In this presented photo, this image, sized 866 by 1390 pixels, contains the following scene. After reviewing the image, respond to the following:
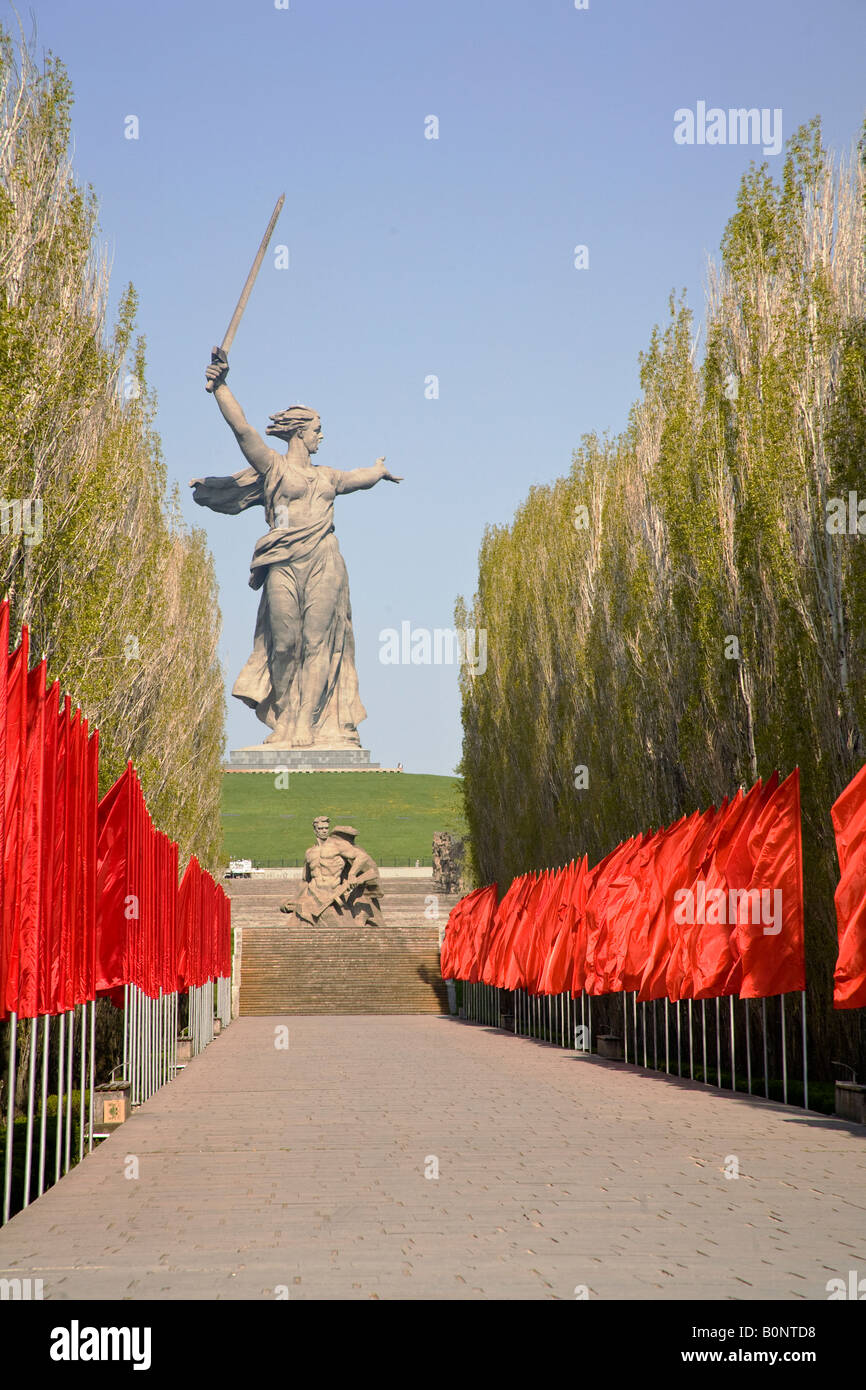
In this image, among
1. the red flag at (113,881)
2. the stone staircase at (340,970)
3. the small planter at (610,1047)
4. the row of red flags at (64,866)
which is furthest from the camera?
the stone staircase at (340,970)

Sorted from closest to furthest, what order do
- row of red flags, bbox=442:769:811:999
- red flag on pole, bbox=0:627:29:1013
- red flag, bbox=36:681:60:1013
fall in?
red flag on pole, bbox=0:627:29:1013 < red flag, bbox=36:681:60:1013 < row of red flags, bbox=442:769:811:999

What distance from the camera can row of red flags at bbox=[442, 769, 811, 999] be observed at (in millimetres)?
14281

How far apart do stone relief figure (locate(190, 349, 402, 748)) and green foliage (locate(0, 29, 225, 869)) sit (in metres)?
44.8

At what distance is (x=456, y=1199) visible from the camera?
28.3 ft

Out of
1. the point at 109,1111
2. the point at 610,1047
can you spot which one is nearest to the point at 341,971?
the point at 610,1047

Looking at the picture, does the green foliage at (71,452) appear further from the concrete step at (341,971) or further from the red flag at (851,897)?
the concrete step at (341,971)

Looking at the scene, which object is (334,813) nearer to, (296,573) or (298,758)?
(298,758)

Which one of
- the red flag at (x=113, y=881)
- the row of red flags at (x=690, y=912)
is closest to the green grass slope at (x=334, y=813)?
the row of red flags at (x=690, y=912)

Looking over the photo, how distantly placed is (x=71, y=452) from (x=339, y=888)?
25.7m

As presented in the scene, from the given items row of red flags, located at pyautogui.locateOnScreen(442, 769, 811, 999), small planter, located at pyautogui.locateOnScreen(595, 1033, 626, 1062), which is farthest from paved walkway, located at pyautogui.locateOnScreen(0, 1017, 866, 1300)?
small planter, located at pyautogui.locateOnScreen(595, 1033, 626, 1062)

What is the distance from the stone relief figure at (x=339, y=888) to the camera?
4047cm

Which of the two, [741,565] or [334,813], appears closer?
[741,565]

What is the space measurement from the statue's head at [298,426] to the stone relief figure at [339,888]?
1214 inches

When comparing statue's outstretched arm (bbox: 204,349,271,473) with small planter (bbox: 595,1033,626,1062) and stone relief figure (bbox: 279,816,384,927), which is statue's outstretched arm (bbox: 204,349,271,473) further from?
small planter (bbox: 595,1033,626,1062)
